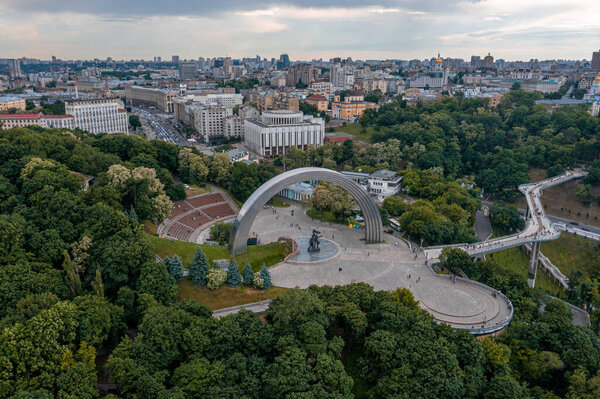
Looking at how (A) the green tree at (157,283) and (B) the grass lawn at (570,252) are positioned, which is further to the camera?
(B) the grass lawn at (570,252)

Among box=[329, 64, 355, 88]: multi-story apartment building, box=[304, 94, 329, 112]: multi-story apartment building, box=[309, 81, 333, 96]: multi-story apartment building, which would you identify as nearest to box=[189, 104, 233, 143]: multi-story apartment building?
box=[304, 94, 329, 112]: multi-story apartment building

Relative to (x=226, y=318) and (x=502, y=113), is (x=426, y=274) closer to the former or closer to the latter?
(x=226, y=318)

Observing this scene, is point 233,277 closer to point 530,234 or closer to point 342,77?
point 530,234

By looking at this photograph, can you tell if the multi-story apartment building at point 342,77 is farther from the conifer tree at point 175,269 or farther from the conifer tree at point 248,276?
the conifer tree at point 175,269

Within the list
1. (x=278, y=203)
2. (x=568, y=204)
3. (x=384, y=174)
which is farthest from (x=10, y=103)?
(x=568, y=204)

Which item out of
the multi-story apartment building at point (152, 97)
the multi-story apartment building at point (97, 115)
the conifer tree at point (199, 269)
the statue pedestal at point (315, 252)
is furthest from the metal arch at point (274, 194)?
the multi-story apartment building at point (152, 97)

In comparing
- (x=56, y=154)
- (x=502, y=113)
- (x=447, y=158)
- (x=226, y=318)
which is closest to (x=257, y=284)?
(x=226, y=318)

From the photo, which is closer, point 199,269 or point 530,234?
point 199,269
